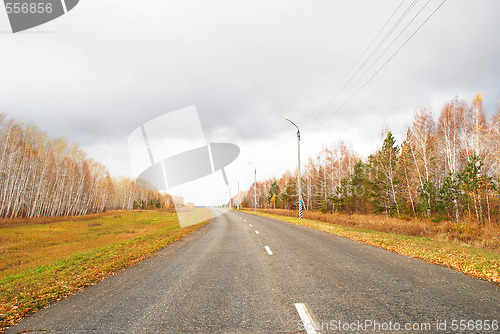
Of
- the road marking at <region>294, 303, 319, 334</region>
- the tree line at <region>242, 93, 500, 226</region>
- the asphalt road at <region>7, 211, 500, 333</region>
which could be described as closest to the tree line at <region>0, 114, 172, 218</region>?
the asphalt road at <region>7, 211, 500, 333</region>

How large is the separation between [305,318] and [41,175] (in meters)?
52.7

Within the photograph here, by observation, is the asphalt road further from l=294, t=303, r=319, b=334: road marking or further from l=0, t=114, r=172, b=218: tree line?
l=0, t=114, r=172, b=218: tree line

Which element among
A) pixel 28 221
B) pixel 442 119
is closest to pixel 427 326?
pixel 442 119

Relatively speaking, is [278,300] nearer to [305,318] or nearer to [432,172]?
[305,318]

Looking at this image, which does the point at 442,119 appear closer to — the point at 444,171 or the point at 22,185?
the point at 444,171

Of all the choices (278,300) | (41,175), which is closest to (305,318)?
(278,300)

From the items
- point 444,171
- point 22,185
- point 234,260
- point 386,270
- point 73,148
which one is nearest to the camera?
point 386,270

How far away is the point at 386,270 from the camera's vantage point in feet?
20.4

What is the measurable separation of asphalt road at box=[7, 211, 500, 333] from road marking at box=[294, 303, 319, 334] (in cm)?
1

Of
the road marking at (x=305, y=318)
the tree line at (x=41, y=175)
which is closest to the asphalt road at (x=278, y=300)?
the road marking at (x=305, y=318)

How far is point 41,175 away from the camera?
41.3m

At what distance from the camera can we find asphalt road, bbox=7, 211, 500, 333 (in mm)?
3365

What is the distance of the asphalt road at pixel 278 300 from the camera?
337 cm

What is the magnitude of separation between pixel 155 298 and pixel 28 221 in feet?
138
